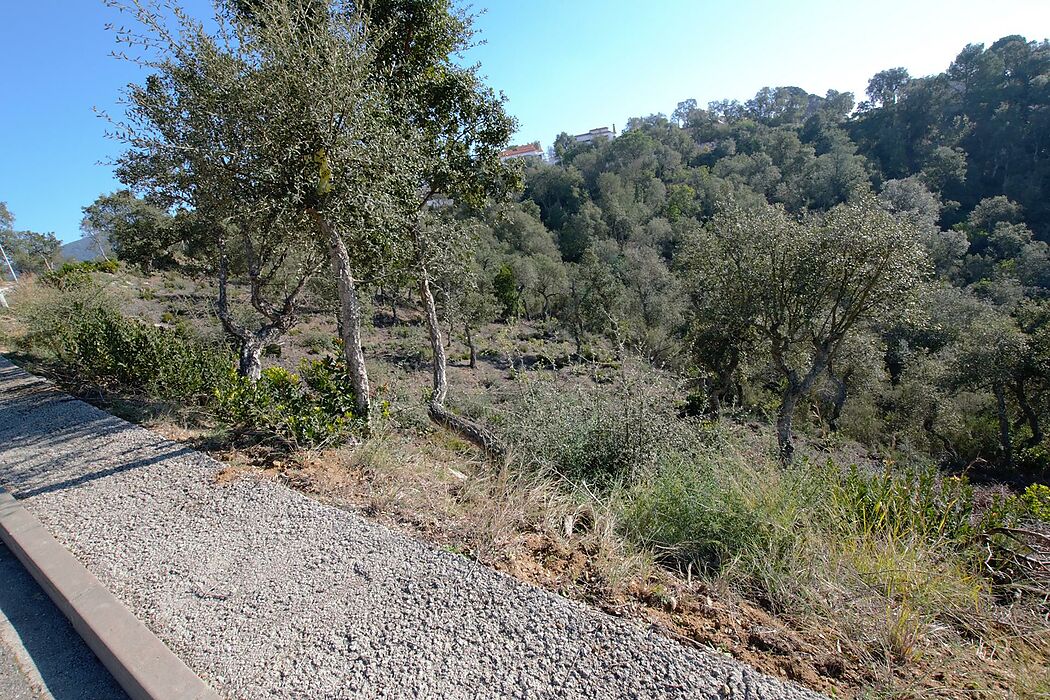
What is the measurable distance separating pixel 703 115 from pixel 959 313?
262 ft

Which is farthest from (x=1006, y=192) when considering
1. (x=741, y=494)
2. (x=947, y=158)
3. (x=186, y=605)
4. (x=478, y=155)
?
(x=186, y=605)

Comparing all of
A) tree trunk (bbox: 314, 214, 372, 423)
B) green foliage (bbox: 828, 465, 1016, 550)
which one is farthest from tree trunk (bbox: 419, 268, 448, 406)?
green foliage (bbox: 828, 465, 1016, 550)

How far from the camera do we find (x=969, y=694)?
1904 millimetres

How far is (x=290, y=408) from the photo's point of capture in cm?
466

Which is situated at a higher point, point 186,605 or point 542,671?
point 186,605

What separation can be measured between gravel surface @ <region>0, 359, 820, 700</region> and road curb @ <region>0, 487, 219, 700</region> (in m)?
0.06

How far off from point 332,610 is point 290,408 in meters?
2.66

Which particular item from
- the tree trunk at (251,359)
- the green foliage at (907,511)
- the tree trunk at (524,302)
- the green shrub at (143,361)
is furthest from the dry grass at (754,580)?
the tree trunk at (524,302)

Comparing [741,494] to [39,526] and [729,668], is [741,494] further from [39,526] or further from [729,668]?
[39,526]

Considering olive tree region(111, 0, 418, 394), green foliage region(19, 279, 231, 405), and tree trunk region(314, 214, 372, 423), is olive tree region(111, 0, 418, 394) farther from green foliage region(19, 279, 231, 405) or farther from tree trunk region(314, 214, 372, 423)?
green foliage region(19, 279, 231, 405)

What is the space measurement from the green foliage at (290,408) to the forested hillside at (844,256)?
3112mm

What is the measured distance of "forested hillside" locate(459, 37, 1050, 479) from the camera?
12.6m

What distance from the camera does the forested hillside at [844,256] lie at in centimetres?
1262

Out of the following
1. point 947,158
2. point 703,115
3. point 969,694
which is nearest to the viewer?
point 969,694
